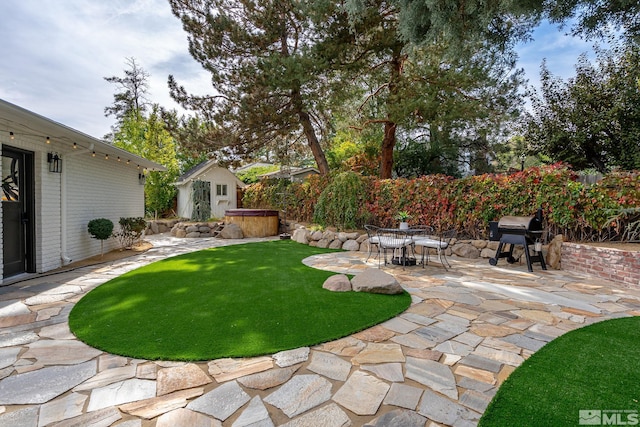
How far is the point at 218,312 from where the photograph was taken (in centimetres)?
333

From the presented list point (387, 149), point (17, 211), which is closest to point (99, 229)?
point (17, 211)

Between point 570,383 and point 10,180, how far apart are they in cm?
747

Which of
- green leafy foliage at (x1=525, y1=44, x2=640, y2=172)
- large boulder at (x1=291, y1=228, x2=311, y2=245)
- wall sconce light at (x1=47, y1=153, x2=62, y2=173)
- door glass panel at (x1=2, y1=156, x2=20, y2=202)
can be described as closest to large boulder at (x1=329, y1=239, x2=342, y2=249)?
large boulder at (x1=291, y1=228, x2=311, y2=245)

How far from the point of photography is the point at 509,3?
10.1ft

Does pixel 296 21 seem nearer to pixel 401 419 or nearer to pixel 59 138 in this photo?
pixel 59 138

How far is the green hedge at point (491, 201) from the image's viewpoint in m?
5.12

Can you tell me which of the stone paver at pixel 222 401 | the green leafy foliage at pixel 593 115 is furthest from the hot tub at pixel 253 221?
the green leafy foliage at pixel 593 115

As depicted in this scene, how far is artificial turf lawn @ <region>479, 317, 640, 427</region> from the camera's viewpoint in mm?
1765

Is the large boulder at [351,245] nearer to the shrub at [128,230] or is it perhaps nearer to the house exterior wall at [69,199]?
the shrub at [128,230]

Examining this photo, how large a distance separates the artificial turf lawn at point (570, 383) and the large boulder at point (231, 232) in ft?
30.7

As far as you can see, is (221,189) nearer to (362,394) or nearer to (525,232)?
(525,232)

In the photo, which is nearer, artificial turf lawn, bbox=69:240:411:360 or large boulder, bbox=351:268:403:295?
artificial turf lawn, bbox=69:240:411:360

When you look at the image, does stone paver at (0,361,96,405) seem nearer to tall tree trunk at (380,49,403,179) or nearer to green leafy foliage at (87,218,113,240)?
green leafy foliage at (87,218,113,240)

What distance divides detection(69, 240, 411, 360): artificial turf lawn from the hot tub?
18.4ft
